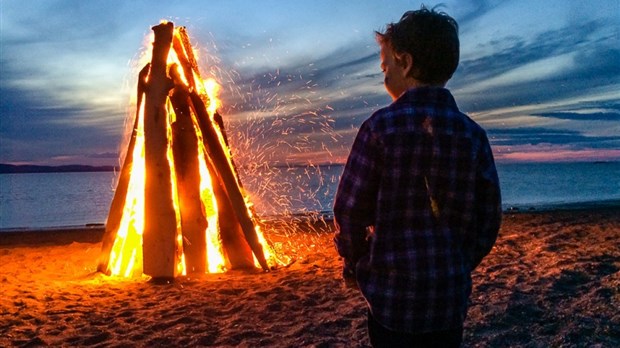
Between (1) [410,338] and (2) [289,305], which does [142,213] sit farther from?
(1) [410,338]

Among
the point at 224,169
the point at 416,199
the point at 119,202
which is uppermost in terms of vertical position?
the point at 224,169

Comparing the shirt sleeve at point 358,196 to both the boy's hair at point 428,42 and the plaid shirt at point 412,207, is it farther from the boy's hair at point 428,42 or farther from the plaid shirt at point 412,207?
the boy's hair at point 428,42

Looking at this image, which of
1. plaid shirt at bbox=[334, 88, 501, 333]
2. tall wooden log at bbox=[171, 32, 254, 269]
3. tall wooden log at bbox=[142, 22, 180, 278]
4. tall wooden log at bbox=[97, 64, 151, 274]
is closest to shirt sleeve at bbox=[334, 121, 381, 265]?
plaid shirt at bbox=[334, 88, 501, 333]

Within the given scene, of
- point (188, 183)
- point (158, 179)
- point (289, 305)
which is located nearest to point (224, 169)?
point (188, 183)

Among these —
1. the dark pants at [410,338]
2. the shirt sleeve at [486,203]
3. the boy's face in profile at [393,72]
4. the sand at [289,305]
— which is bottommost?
the sand at [289,305]

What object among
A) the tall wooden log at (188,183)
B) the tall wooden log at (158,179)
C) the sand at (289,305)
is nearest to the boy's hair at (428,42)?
the sand at (289,305)

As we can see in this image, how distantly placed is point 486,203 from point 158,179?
5.71 metres

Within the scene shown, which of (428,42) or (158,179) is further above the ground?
(428,42)

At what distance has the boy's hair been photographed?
207 cm

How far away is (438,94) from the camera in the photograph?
2.11 metres

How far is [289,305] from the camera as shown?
6023 millimetres

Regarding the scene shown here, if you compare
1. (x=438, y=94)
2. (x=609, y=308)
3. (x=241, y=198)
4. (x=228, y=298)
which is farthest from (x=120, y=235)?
(x=438, y=94)

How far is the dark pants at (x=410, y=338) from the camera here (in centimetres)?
207

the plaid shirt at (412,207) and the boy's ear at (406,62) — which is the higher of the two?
the boy's ear at (406,62)
